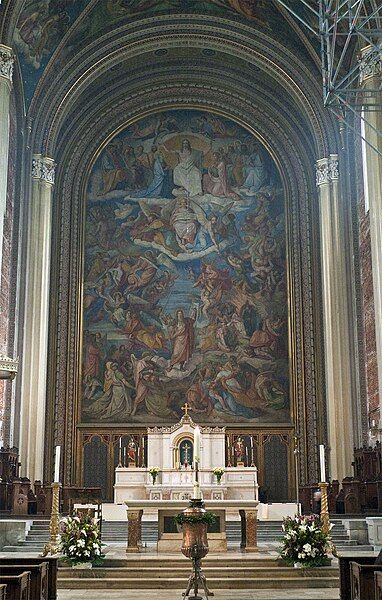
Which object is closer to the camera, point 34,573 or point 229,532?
point 34,573

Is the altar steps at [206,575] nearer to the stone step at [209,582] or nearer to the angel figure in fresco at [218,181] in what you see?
the stone step at [209,582]

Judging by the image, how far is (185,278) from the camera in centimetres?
2984

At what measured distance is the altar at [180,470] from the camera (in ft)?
80.0

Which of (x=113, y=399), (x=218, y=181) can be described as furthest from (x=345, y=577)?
(x=218, y=181)

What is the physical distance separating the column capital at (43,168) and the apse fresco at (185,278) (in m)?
2.60

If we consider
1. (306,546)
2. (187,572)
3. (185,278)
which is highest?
(185,278)

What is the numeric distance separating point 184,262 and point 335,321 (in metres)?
5.96

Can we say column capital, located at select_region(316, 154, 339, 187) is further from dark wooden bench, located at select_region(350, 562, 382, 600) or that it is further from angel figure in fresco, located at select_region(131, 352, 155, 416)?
dark wooden bench, located at select_region(350, 562, 382, 600)

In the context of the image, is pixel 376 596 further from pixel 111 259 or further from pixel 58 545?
pixel 111 259

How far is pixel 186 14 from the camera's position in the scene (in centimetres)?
2855

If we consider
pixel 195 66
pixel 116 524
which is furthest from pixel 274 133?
pixel 116 524

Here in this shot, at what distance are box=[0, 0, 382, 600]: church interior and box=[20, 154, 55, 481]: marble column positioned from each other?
0.06m

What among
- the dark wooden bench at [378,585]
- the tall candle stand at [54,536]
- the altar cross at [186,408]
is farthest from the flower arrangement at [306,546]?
the altar cross at [186,408]

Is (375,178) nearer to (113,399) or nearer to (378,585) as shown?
(113,399)
